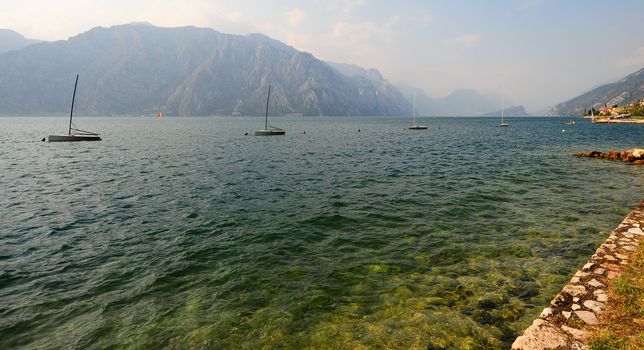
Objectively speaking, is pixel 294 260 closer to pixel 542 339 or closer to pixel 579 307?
pixel 542 339

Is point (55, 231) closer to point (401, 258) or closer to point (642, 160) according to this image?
point (401, 258)

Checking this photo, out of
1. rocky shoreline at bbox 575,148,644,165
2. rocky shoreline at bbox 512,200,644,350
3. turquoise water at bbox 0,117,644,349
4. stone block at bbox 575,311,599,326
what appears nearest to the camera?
rocky shoreline at bbox 512,200,644,350

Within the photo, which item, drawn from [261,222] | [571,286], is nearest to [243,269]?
[261,222]

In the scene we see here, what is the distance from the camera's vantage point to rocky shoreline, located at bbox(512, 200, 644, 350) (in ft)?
21.9

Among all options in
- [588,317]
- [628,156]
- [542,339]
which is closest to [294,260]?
[542,339]

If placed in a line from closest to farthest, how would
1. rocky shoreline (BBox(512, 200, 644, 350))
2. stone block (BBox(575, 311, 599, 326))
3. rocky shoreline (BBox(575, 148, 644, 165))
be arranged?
rocky shoreline (BBox(512, 200, 644, 350)), stone block (BBox(575, 311, 599, 326)), rocky shoreline (BBox(575, 148, 644, 165))

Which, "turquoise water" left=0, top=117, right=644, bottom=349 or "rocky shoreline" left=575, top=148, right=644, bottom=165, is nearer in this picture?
"turquoise water" left=0, top=117, right=644, bottom=349

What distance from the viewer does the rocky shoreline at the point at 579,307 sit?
668 cm

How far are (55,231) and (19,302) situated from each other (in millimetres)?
8163

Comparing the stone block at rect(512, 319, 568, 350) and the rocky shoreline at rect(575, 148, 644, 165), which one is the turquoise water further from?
the rocky shoreline at rect(575, 148, 644, 165)

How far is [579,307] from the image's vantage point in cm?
779

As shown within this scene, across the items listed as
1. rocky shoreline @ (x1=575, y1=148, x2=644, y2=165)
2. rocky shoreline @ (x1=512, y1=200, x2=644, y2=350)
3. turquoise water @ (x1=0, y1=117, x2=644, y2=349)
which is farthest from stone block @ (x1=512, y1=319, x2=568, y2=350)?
rocky shoreline @ (x1=575, y1=148, x2=644, y2=165)

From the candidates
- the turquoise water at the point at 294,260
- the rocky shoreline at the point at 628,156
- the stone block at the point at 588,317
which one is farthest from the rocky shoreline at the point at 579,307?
the rocky shoreline at the point at 628,156

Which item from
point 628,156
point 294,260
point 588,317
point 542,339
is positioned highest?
point 628,156
